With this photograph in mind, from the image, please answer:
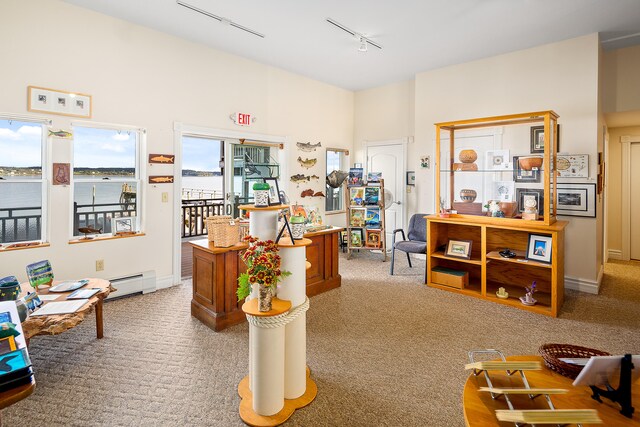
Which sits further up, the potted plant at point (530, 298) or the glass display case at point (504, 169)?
the glass display case at point (504, 169)

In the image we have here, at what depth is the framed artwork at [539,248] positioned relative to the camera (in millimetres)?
3629

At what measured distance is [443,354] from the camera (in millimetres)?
2746

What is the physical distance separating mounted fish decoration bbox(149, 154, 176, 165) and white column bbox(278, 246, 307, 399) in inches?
113

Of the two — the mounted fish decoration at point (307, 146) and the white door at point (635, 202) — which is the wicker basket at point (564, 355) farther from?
the white door at point (635, 202)

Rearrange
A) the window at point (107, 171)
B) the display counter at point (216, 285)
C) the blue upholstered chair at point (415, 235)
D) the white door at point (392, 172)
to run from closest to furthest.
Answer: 1. the display counter at point (216, 285)
2. the window at point (107, 171)
3. the blue upholstered chair at point (415, 235)
4. the white door at point (392, 172)

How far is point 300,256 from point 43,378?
202 cm

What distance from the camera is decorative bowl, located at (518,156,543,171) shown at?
3842mm

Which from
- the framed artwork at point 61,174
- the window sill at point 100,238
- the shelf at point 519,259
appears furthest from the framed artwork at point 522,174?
the framed artwork at point 61,174

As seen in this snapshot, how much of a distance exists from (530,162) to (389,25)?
2302mm

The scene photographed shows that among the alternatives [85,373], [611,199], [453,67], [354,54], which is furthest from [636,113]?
[85,373]

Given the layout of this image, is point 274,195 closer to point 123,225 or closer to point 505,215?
point 123,225

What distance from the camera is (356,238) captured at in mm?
6035

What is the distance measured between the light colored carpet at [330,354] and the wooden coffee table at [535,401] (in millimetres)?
721

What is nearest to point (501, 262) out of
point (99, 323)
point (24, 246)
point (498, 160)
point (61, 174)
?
point (498, 160)
